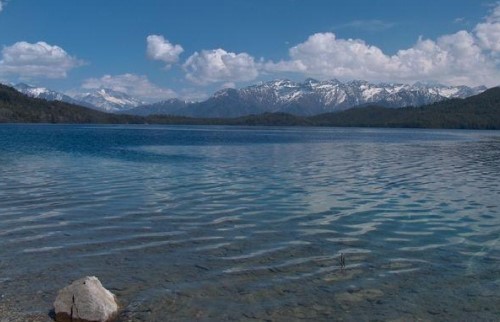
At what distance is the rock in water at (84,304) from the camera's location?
14281mm

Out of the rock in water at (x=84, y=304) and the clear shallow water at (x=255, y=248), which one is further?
the clear shallow water at (x=255, y=248)

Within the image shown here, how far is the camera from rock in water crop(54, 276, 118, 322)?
14.3 m

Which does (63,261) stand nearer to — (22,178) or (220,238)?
(220,238)

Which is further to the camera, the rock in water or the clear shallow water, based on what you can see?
Result: the clear shallow water

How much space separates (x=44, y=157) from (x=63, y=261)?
183ft

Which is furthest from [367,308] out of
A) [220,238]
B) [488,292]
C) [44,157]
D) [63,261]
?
[44,157]

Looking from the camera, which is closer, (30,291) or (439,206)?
(30,291)

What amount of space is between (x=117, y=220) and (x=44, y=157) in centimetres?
4834

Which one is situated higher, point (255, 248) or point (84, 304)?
point (84, 304)

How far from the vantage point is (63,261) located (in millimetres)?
19969

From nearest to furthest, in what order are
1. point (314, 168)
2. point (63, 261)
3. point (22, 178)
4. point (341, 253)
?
point (63, 261), point (341, 253), point (22, 178), point (314, 168)

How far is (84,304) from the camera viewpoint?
14.3 meters

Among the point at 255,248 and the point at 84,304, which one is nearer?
the point at 84,304

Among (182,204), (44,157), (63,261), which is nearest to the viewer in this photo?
(63,261)
